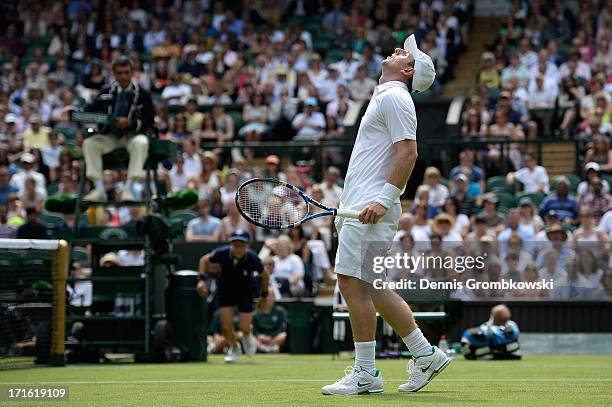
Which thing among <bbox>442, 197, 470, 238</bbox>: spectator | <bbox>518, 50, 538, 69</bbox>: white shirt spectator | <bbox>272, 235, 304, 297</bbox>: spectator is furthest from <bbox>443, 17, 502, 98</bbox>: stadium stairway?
<bbox>272, 235, 304, 297</bbox>: spectator

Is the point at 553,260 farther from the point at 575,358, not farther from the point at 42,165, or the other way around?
the point at 42,165

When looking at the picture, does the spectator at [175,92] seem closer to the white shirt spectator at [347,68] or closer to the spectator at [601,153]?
the white shirt spectator at [347,68]

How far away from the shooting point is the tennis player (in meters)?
8.02

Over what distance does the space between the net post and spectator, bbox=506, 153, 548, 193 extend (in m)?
8.83

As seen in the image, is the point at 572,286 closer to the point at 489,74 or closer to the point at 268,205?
the point at 489,74

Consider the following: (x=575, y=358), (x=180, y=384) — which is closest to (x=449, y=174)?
(x=575, y=358)

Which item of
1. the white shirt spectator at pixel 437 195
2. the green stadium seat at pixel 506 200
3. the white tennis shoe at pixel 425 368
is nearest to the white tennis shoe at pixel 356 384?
the white tennis shoe at pixel 425 368

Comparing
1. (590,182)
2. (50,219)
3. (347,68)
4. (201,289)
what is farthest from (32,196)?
(590,182)

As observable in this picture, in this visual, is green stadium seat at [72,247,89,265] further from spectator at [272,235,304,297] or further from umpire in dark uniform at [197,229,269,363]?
umpire in dark uniform at [197,229,269,363]

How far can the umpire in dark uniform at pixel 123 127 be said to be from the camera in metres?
13.9

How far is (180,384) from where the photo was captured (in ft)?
31.3

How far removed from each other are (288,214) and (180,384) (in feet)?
5.36

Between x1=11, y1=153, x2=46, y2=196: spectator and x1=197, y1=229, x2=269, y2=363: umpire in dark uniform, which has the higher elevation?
x1=11, y1=153, x2=46, y2=196: spectator

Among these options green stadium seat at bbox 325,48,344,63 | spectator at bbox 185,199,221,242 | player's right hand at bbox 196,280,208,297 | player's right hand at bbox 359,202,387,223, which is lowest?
player's right hand at bbox 196,280,208,297
